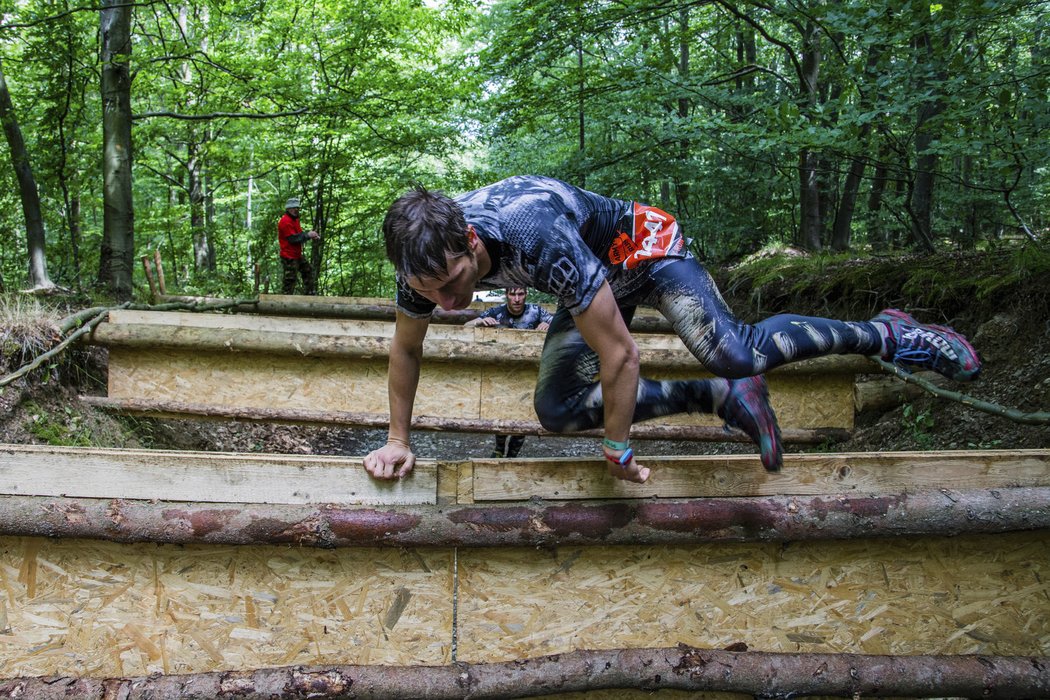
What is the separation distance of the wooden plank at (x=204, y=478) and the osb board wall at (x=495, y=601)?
20 centimetres

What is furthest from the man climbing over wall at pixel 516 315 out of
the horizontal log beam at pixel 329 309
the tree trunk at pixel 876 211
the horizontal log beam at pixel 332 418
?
the tree trunk at pixel 876 211

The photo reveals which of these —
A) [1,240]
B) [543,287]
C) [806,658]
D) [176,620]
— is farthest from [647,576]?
[1,240]

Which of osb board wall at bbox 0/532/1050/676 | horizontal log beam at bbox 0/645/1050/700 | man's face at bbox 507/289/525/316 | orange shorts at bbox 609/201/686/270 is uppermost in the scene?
orange shorts at bbox 609/201/686/270

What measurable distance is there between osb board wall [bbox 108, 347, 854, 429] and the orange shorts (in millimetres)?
2698

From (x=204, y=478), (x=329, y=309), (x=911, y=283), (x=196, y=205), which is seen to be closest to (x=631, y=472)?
(x=204, y=478)

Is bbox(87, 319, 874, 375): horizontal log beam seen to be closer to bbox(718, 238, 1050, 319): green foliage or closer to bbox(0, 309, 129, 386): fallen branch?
bbox(0, 309, 129, 386): fallen branch

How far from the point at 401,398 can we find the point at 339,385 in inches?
113

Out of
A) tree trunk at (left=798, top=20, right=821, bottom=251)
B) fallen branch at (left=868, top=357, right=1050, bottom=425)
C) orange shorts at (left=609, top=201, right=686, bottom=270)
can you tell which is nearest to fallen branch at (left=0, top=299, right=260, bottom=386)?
orange shorts at (left=609, top=201, right=686, bottom=270)

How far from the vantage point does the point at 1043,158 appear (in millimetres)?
4137

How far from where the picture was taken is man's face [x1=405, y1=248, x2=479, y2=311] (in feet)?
→ 6.59

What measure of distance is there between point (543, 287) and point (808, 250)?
8437 mm

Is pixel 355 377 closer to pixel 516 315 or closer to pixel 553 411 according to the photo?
pixel 516 315

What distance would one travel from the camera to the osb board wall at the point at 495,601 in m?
2.39

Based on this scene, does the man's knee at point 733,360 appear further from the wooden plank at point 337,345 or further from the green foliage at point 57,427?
the green foliage at point 57,427
